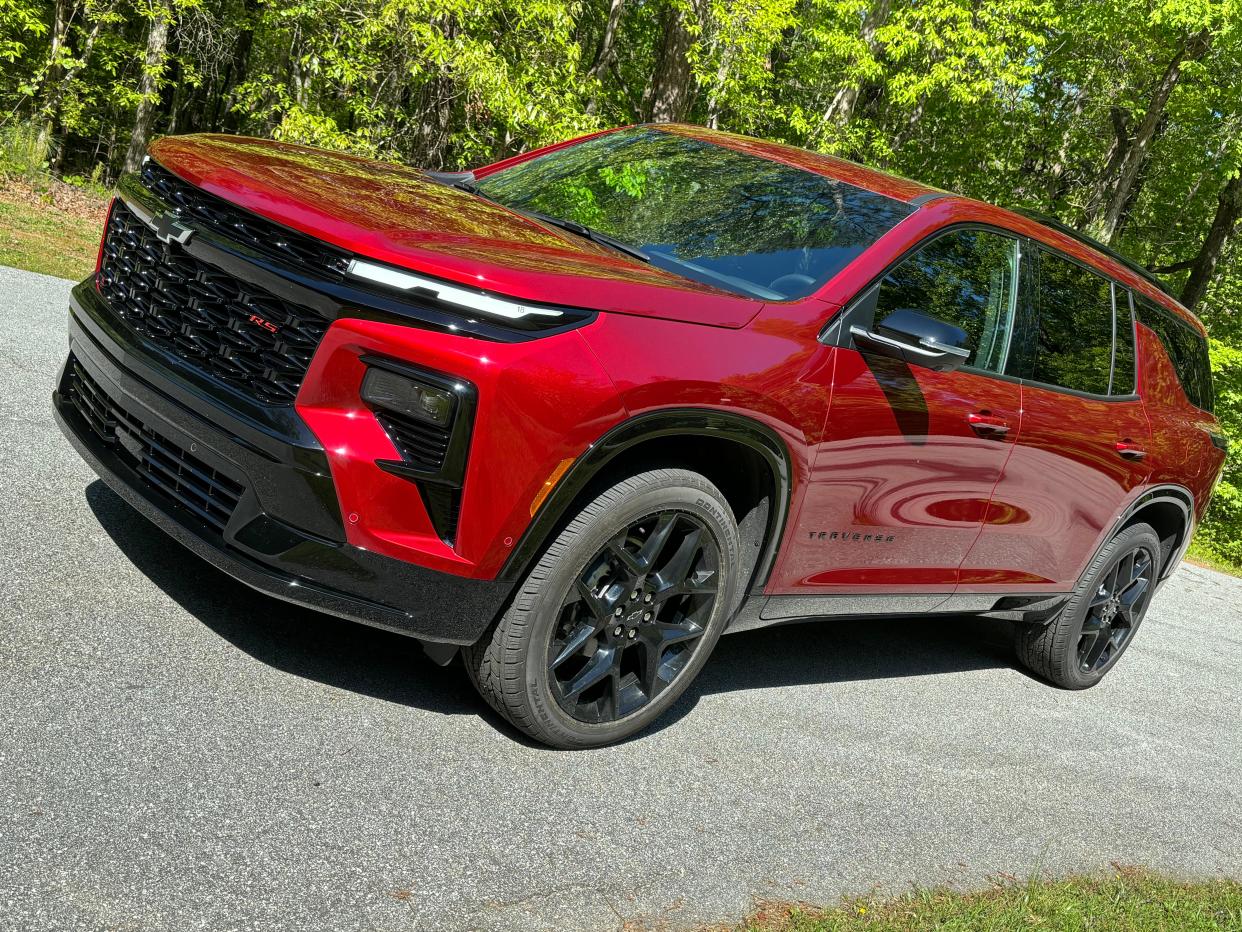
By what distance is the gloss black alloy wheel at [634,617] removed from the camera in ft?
11.2

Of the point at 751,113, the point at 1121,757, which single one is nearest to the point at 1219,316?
the point at 751,113

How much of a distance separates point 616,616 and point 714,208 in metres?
1.62

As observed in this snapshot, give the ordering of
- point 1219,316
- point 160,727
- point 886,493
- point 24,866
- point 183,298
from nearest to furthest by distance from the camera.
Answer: point 24,866 → point 160,727 → point 183,298 → point 886,493 → point 1219,316

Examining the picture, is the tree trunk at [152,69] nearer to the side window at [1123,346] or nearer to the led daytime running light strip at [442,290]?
the side window at [1123,346]

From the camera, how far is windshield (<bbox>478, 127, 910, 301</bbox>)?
3875 mm

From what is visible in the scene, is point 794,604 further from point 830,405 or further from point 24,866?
point 24,866

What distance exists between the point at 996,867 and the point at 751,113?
16.3m

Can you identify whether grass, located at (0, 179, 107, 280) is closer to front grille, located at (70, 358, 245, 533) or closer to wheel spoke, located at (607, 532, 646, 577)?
front grille, located at (70, 358, 245, 533)

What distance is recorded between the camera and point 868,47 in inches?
733

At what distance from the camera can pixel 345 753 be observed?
3146mm

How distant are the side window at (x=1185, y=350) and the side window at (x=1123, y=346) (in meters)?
0.16

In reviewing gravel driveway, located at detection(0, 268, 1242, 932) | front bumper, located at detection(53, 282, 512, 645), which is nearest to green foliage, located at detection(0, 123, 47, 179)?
gravel driveway, located at detection(0, 268, 1242, 932)

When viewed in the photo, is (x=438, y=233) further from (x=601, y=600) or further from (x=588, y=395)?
(x=601, y=600)

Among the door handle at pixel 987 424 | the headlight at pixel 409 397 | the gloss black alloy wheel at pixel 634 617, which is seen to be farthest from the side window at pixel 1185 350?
the headlight at pixel 409 397
